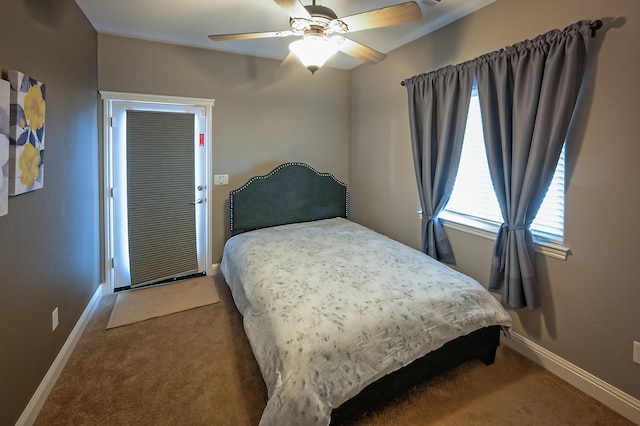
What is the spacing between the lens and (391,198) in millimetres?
3646

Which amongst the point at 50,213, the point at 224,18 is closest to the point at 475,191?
the point at 224,18

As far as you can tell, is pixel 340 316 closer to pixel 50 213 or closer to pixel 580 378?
pixel 580 378

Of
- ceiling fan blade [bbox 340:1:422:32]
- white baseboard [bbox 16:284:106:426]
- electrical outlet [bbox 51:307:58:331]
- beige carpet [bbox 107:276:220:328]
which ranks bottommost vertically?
white baseboard [bbox 16:284:106:426]

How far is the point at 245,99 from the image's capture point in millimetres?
3721

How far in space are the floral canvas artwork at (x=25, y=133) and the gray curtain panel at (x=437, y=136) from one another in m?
2.88

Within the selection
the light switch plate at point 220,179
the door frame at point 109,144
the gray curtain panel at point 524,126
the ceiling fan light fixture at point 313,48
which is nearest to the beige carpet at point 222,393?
the gray curtain panel at point 524,126

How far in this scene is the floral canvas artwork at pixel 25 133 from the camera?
1.53 metres

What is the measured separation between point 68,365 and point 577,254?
3.54 meters

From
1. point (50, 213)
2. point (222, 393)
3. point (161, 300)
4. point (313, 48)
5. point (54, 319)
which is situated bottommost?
point (222, 393)

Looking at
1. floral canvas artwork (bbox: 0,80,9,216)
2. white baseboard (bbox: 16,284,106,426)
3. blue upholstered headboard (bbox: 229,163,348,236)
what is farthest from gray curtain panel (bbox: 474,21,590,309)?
white baseboard (bbox: 16,284,106,426)

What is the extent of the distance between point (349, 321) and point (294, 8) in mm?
1752

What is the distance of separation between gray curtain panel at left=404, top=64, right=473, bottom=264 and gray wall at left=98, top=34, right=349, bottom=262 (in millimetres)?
1405

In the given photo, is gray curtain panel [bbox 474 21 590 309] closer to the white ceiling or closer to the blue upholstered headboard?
the white ceiling

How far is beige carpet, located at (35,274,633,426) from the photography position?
1742 millimetres
